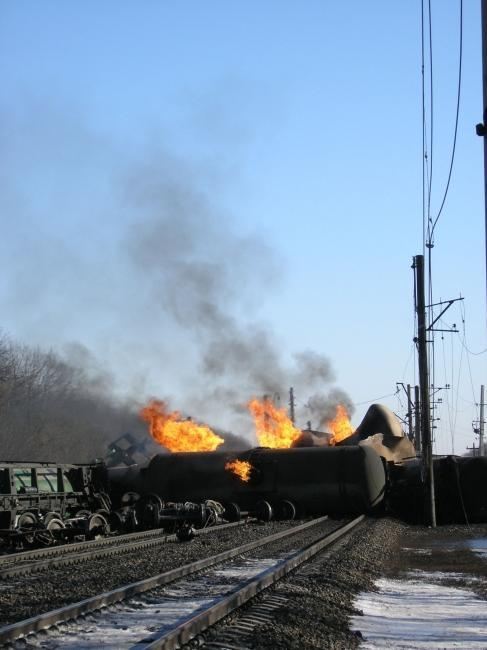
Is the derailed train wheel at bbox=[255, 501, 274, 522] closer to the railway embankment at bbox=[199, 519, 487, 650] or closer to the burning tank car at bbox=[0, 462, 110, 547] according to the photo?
the burning tank car at bbox=[0, 462, 110, 547]

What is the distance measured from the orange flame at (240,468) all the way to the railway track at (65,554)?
8.86 metres

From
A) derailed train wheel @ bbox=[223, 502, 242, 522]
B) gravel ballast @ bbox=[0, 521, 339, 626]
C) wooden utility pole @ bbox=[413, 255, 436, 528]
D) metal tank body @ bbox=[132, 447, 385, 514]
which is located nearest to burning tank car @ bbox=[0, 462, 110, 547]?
gravel ballast @ bbox=[0, 521, 339, 626]

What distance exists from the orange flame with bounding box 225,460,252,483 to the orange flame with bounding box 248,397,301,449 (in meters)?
5.91

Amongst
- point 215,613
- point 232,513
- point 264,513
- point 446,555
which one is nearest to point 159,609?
point 215,613

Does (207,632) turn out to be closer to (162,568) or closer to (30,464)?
(162,568)

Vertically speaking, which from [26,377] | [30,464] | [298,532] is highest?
[26,377]

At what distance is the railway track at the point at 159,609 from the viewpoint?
7.87 metres

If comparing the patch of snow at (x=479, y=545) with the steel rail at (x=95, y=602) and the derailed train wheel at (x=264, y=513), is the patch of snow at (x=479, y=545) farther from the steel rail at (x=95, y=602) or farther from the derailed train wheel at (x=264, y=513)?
the derailed train wheel at (x=264, y=513)

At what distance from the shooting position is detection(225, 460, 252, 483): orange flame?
103 ft

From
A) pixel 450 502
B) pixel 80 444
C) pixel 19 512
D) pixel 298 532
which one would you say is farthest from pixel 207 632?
pixel 80 444

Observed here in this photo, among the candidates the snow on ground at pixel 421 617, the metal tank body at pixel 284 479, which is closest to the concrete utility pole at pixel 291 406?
the metal tank body at pixel 284 479

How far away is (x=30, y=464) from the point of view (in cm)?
2155

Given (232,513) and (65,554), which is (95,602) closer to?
Result: (65,554)

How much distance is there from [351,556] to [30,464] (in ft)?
29.4
